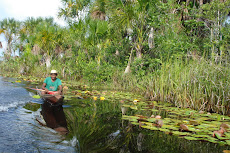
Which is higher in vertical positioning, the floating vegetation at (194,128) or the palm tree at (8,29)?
the palm tree at (8,29)

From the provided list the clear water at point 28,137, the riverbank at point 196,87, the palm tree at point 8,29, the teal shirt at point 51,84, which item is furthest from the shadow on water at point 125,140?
the palm tree at point 8,29

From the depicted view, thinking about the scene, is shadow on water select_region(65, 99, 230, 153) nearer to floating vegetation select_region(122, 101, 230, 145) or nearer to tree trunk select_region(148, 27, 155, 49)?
floating vegetation select_region(122, 101, 230, 145)

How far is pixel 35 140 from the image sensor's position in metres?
2.73

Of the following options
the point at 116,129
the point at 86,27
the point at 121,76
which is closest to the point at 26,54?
the point at 86,27

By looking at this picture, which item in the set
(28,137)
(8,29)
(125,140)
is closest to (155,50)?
(125,140)

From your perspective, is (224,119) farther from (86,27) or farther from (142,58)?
(86,27)

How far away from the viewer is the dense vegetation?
17.6 ft

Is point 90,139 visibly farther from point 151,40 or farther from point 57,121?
point 151,40

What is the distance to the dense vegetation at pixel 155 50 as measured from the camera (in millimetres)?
5375

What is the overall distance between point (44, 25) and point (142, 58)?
12.2 m

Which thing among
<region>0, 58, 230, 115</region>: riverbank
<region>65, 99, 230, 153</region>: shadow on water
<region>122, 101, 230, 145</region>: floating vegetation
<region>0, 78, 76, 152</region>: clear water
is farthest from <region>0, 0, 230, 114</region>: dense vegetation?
<region>0, 78, 76, 152</region>: clear water

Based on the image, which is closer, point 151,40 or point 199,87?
point 199,87

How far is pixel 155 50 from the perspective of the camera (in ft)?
32.6

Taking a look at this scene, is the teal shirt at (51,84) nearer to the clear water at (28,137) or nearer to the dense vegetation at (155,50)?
the clear water at (28,137)
